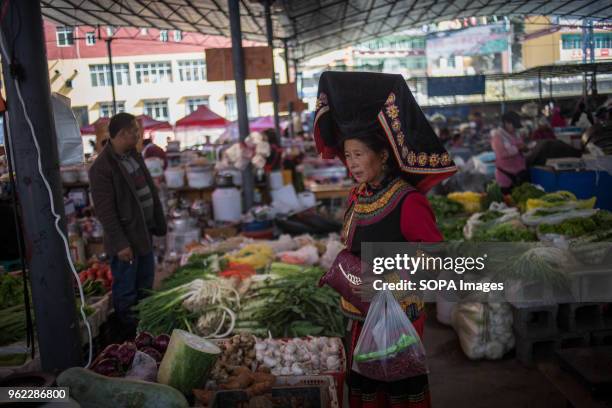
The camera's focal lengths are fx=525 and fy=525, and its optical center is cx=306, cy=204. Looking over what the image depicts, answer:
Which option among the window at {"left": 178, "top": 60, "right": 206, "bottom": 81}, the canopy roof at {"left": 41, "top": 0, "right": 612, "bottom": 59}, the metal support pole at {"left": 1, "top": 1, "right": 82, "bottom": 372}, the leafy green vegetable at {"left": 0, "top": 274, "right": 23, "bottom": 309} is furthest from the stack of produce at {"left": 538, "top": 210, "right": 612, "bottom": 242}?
the window at {"left": 178, "top": 60, "right": 206, "bottom": 81}

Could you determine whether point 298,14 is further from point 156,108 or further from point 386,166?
point 156,108

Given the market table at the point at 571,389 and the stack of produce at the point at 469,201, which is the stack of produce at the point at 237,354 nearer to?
the market table at the point at 571,389

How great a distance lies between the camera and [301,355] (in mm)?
2971

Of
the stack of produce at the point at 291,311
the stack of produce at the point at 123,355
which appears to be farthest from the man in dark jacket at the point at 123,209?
the stack of produce at the point at 123,355

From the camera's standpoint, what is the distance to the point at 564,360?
2.41 m

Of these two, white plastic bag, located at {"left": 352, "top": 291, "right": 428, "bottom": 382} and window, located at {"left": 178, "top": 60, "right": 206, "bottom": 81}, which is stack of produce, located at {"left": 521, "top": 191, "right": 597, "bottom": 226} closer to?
white plastic bag, located at {"left": 352, "top": 291, "right": 428, "bottom": 382}

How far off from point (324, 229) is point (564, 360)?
4.61 meters

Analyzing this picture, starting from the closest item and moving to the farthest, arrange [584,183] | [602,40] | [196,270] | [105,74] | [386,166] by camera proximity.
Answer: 1. [386,166]
2. [602,40]
3. [196,270]
4. [584,183]
5. [105,74]

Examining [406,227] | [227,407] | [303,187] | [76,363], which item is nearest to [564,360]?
[406,227]

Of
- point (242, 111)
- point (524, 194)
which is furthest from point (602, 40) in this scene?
point (242, 111)

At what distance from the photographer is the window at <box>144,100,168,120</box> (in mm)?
35594

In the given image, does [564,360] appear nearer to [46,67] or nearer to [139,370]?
→ [139,370]

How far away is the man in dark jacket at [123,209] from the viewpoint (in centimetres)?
419

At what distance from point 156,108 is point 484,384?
115 feet
